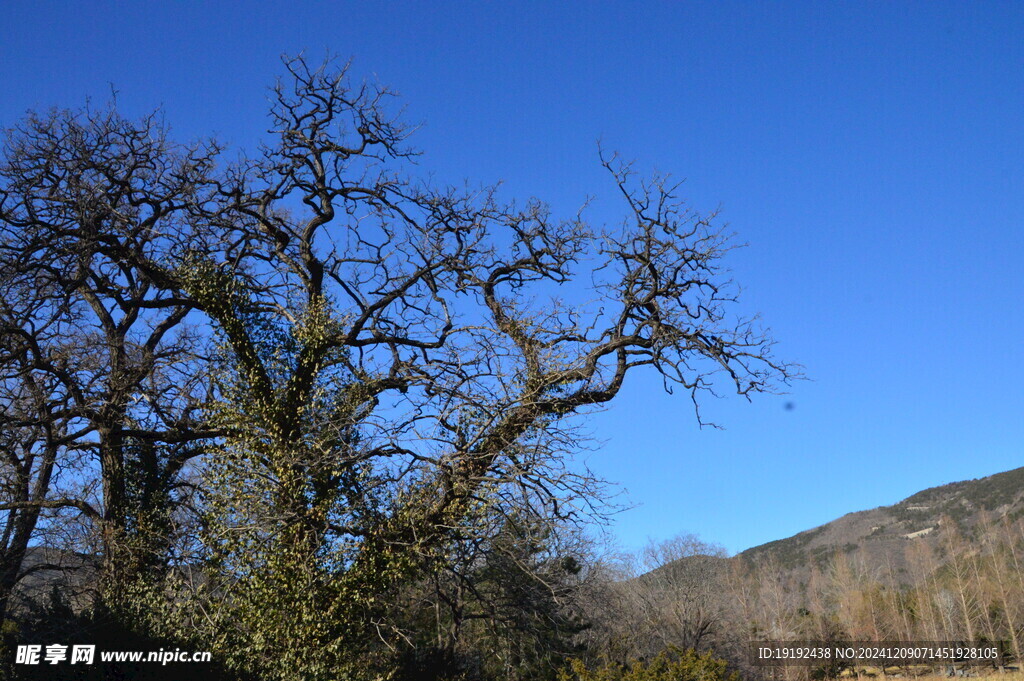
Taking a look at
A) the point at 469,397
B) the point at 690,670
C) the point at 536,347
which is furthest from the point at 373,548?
the point at 690,670

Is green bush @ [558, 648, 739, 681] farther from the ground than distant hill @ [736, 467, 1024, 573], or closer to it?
closer to it

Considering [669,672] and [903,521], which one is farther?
[903,521]

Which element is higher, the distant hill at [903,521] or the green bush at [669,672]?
the distant hill at [903,521]

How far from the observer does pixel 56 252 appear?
14.5m

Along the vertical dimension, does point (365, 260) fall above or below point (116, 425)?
above

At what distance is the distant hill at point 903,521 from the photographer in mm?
91438

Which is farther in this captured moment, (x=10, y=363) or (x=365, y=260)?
(x=365, y=260)

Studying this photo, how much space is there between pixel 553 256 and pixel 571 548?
19.1ft

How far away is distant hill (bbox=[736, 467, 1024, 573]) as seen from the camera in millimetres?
91438

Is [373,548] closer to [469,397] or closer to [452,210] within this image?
[469,397]

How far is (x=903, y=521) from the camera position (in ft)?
362

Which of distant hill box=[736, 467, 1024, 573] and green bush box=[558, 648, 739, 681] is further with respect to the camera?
distant hill box=[736, 467, 1024, 573]

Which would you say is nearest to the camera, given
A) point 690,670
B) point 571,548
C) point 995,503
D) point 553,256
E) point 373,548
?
point 690,670

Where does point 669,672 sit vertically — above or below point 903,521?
→ below
